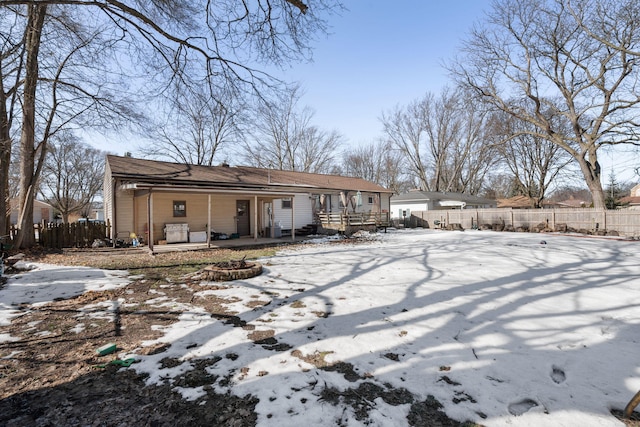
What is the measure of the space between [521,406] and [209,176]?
A: 1627 cm

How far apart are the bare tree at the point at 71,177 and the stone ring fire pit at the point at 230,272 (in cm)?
3330

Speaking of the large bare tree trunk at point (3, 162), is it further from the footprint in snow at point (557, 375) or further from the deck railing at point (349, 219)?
the footprint in snow at point (557, 375)

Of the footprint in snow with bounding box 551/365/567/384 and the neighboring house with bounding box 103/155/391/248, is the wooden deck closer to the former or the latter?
the neighboring house with bounding box 103/155/391/248

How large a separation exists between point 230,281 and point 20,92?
451 inches

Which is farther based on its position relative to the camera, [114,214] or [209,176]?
[209,176]

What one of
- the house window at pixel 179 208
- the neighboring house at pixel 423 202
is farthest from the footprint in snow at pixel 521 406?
the neighboring house at pixel 423 202

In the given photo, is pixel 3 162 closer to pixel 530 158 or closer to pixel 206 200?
pixel 206 200

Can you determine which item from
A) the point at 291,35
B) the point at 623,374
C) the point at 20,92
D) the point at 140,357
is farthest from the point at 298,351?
the point at 20,92

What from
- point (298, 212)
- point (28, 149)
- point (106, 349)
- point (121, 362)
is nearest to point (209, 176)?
point (298, 212)

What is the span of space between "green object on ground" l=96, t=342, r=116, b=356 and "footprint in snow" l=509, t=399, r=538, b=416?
166 inches

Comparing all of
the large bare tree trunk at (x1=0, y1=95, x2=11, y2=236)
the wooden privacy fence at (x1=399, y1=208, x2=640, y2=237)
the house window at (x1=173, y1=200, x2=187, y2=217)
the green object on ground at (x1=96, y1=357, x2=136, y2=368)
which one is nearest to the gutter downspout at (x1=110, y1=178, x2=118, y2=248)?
the house window at (x1=173, y1=200, x2=187, y2=217)

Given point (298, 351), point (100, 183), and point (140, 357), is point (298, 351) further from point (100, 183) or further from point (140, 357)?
point (100, 183)

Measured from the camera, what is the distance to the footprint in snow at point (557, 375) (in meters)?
3.03

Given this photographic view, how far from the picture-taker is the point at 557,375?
10.3 feet
